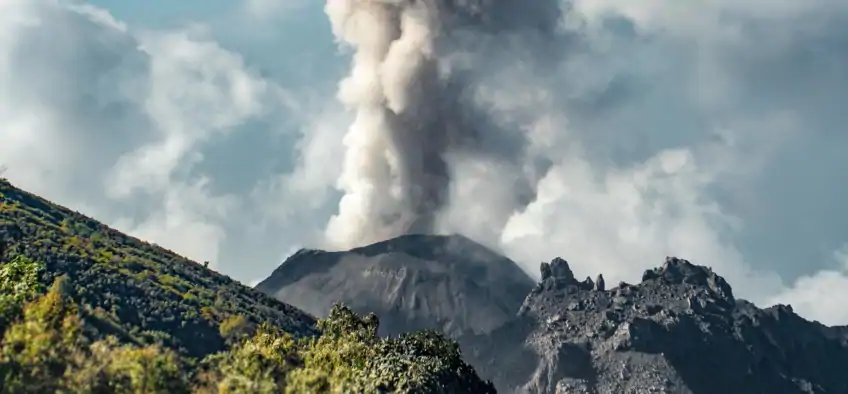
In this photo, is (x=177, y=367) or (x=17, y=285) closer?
(x=177, y=367)

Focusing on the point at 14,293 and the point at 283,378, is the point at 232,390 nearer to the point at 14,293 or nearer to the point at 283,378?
the point at 283,378

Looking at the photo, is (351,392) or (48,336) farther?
(351,392)

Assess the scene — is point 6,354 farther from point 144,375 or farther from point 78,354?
point 144,375

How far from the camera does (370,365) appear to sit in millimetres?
107938

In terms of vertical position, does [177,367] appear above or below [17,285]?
below

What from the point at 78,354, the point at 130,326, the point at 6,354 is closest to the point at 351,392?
the point at 78,354

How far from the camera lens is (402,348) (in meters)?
120

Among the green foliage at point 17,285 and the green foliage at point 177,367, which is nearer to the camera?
the green foliage at point 177,367

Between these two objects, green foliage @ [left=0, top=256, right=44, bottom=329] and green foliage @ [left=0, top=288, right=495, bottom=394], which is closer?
green foliage @ [left=0, top=288, right=495, bottom=394]

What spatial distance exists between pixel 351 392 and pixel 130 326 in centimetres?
11352

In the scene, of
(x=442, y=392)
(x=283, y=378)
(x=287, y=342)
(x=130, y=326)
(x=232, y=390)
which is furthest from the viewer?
(x=130, y=326)

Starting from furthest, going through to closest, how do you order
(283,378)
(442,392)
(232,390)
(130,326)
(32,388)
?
(130,326), (442,392), (283,378), (232,390), (32,388)

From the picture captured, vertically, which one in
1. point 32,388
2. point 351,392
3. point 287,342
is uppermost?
point 287,342

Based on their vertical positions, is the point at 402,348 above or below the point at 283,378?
above
